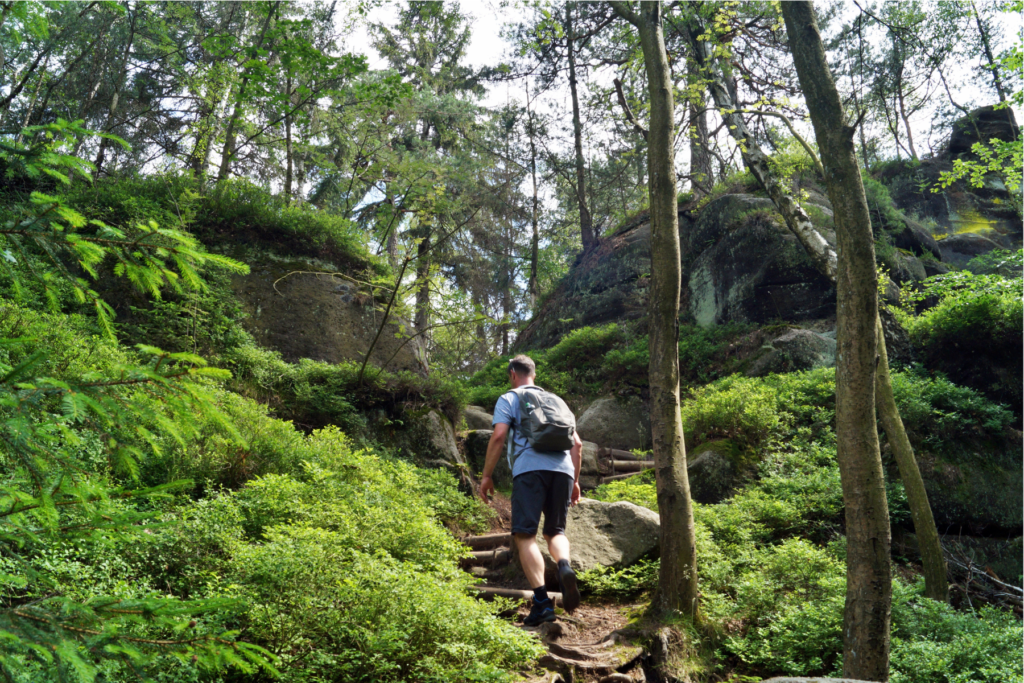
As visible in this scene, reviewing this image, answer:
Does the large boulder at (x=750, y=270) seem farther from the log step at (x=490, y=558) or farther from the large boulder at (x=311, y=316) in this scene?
the log step at (x=490, y=558)

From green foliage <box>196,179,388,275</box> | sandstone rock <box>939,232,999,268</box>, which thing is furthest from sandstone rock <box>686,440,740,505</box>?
sandstone rock <box>939,232,999,268</box>

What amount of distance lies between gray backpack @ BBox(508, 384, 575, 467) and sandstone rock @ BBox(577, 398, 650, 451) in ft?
27.7

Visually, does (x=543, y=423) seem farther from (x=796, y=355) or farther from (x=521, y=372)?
(x=796, y=355)

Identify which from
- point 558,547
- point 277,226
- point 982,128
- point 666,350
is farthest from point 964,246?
point 558,547

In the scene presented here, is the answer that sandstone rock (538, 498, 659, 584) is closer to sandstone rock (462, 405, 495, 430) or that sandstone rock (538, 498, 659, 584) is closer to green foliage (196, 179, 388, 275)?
sandstone rock (462, 405, 495, 430)

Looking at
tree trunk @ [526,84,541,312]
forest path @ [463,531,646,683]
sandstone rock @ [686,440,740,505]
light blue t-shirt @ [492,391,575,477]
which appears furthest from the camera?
tree trunk @ [526,84,541,312]

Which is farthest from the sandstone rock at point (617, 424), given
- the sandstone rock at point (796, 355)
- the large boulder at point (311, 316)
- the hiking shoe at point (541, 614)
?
the hiking shoe at point (541, 614)

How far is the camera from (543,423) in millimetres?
5176

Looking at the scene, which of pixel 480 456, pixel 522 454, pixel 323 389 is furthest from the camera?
pixel 480 456

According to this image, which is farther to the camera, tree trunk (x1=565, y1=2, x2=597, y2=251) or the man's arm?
tree trunk (x1=565, y1=2, x2=597, y2=251)

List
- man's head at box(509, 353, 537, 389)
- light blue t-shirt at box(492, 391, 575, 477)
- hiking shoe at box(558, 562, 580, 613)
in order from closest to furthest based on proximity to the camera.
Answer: hiking shoe at box(558, 562, 580, 613), light blue t-shirt at box(492, 391, 575, 477), man's head at box(509, 353, 537, 389)

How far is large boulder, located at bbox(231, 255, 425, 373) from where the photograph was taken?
1036 centimetres

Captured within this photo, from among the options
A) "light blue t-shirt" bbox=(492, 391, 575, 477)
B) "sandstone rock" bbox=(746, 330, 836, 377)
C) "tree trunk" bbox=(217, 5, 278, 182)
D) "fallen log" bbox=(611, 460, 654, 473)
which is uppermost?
"tree trunk" bbox=(217, 5, 278, 182)

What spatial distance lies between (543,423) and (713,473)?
4859 mm
